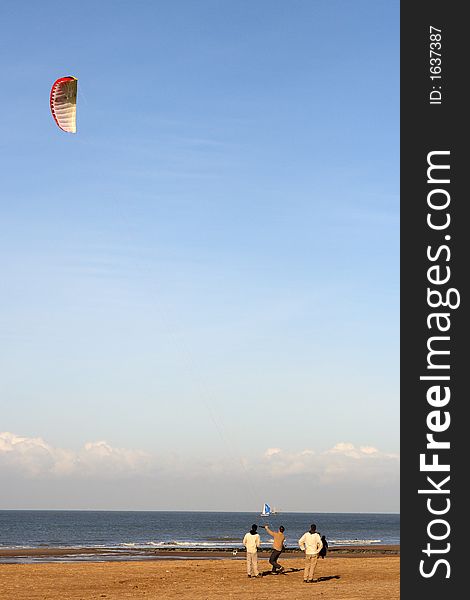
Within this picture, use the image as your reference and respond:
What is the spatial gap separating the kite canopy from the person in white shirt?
1380 cm

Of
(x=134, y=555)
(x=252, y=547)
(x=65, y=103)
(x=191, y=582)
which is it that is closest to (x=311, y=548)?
(x=252, y=547)

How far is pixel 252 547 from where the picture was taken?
24406mm

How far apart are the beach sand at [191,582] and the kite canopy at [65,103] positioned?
553 inches

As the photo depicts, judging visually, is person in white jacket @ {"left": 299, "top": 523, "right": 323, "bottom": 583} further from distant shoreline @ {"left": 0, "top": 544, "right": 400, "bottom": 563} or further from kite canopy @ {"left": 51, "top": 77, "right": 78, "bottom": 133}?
distant shoreline @ {"left": 0, "top": 544, "right": 400, "bottom": 563}

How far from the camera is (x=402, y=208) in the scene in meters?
13.7

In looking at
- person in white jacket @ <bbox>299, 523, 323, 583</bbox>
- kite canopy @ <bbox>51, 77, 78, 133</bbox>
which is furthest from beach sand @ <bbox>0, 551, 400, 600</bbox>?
kite canopy @ <bbox>51, 77, 78, 133</bbox>

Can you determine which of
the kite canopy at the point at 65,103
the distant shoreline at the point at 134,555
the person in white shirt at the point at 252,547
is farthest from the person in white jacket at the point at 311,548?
the distant shoreline at the point at 134,555

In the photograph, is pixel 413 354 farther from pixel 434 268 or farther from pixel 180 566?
pixel 180 566

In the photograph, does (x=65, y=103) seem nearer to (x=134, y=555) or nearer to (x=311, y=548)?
(x=311, y=548)

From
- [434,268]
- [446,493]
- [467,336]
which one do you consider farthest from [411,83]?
[446,493]

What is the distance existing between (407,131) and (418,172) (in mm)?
742

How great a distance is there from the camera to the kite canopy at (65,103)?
28031 mm

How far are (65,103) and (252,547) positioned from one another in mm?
15202

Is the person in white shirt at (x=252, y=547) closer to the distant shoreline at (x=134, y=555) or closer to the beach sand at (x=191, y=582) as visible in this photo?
the beach sand at (x=191, y=582)
